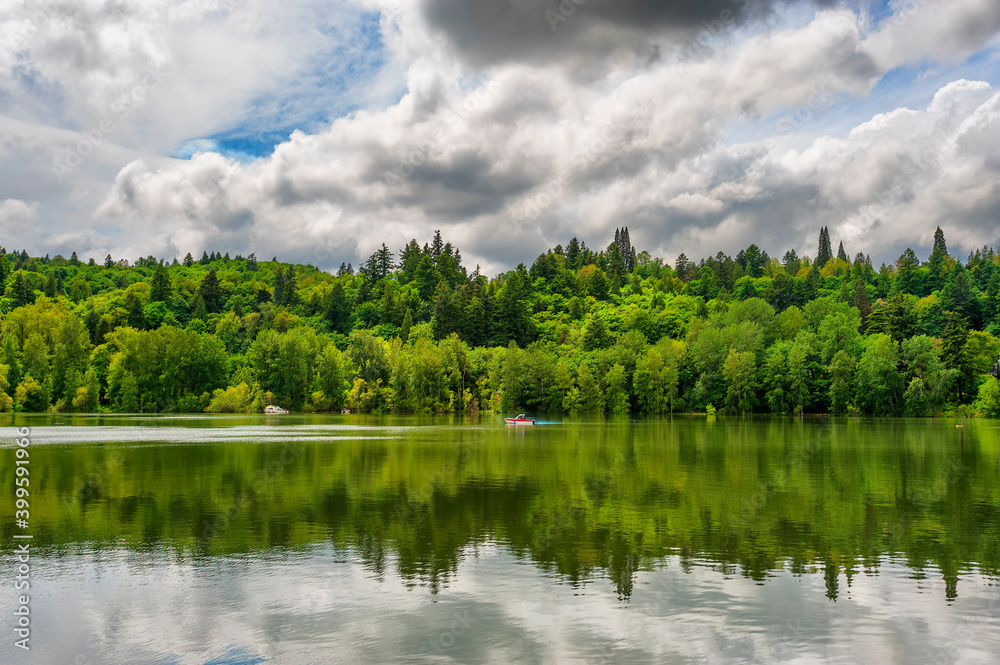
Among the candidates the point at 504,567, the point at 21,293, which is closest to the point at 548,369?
the point at 504,567

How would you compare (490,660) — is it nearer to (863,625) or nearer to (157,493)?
(863,625)

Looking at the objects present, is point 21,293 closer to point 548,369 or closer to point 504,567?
point 548,369

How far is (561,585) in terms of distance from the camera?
51.2ft

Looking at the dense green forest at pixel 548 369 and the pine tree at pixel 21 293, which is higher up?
the pine tree at pixel 21 293

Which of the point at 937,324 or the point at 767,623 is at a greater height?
the point at 937,324

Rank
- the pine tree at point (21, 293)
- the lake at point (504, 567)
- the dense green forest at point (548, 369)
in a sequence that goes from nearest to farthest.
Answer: the lake at point (504, 567)
the dense green forest at point (548, 369)
the pine tree at point (21, 293)

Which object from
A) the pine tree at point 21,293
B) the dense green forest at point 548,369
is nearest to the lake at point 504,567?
the dense green forest at point 548,369

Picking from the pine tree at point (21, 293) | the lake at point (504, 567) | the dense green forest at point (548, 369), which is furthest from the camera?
the pine tree at point (21, 293)

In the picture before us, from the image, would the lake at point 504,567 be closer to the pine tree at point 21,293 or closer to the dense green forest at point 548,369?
the dense green forest at point 548,369

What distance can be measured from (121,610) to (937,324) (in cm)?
18757

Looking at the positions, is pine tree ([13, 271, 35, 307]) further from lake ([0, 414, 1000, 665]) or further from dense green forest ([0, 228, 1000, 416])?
lake ([0, 414, 1000, 665])

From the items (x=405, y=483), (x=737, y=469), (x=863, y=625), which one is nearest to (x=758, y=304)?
(x=737, y=469)

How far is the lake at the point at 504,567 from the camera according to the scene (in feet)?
40.9

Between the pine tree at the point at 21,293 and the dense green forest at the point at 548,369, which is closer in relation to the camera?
the dense green forest at the point at 548,369
